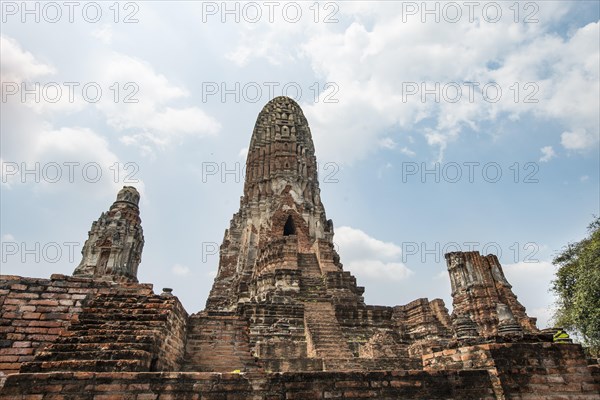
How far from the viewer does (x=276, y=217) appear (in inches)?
870

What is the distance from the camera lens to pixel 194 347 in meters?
7.50

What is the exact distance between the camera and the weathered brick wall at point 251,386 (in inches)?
147

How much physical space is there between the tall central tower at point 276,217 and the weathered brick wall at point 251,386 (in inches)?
468

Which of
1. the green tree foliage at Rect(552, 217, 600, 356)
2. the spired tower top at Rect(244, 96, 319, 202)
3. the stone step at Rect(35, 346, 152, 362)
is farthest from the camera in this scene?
the spired tower top at Rect(244, 96, 319, 202)

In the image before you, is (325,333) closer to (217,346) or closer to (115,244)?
(217,346)

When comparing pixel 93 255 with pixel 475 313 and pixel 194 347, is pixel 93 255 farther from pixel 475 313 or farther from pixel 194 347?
pixel 475 313

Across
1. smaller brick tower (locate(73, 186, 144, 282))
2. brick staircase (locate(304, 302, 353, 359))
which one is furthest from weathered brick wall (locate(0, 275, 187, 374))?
smaller brick tower (locate(73, 186, 144, 282))

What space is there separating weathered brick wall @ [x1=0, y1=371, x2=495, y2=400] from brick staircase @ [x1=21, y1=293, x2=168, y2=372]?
0.38m

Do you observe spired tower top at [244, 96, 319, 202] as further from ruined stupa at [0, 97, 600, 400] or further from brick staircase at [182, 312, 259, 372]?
brick staircase at [182, 312, 259, 372]

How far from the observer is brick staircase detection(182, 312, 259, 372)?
23.7ft

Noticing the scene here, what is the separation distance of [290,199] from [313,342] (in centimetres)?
1353

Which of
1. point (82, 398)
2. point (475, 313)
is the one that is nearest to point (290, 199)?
point (475, 313)

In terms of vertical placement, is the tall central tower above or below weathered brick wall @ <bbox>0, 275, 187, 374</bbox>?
above

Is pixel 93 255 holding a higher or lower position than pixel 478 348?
higher
